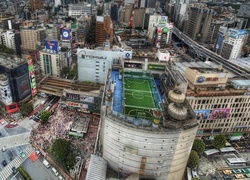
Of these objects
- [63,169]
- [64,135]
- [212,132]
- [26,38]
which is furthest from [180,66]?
[26,38]

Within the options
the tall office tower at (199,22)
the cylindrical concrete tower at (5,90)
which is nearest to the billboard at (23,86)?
the cylindrical concrete tower at (5,90)

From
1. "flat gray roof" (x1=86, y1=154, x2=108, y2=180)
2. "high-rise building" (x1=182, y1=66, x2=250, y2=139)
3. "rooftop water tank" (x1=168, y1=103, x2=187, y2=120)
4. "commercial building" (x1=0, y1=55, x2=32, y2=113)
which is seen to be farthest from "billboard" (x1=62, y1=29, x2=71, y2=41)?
"rooftop water tank" (x1=168, y1=103, x2=187, y2=120)

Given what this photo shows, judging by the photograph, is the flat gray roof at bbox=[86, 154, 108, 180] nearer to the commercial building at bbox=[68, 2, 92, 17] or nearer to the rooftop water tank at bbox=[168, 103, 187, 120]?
the rooftop water tank at bbox=[168, 103, 187, 120]

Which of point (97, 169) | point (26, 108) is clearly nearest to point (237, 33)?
point (97, 169)

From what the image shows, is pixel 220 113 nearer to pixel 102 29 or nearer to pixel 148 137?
pixel 148 137

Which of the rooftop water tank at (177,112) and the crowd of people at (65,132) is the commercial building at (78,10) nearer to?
the crowd of people at (65,132)

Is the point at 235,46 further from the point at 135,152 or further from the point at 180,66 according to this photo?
the point at 135,152
